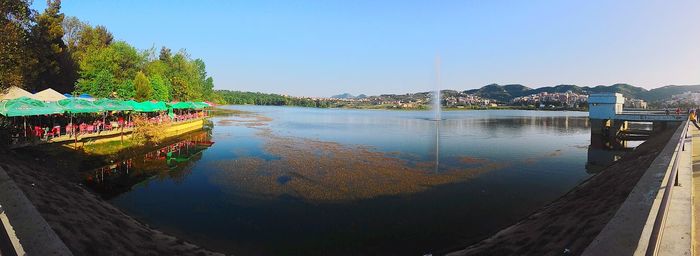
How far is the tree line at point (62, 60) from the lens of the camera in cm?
2691

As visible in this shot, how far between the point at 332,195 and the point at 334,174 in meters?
4.78

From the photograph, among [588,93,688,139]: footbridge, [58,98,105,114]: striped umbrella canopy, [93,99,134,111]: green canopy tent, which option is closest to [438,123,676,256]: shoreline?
[58,98,105,114]: striped umbrella canopy

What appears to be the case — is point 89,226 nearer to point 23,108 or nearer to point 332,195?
point 332,195

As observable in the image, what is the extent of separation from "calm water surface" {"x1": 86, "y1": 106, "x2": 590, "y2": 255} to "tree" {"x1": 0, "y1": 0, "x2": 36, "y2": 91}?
38.3ft

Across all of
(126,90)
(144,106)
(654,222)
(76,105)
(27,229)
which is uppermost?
(126,90)

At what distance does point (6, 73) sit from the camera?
25.8 metres

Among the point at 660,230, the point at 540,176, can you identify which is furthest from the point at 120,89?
the point at 660,230

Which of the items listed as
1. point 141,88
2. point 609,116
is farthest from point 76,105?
point 609,116

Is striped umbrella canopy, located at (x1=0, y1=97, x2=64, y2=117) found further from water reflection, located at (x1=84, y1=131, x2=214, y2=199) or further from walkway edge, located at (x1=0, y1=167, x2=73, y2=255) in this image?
walkway edge, located at (x1=0, y1=167, x2=73, y2=255)

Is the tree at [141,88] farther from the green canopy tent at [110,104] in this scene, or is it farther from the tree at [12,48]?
the green canopy tent at [110,104]

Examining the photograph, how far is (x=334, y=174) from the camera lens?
21.5 metres

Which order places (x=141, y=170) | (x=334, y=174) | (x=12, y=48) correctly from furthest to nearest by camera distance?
(x=12, y=48) < (x=334, y=174) < (x=141, y=170)

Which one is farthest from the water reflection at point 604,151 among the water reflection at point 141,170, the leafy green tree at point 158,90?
the leafy green tree at point 158,90

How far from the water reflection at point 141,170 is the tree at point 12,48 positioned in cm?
1131
